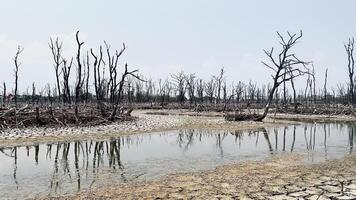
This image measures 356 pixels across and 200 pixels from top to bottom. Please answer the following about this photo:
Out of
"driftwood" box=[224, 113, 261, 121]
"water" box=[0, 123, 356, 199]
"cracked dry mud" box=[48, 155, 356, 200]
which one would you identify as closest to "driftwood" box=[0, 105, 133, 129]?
"water" box=[0, 123, 356, 199]

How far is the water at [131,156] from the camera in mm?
10797

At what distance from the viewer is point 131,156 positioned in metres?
15.4

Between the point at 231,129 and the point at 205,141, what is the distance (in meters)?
6.64

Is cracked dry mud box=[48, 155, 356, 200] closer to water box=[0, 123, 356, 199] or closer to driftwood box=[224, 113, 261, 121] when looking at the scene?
water box=[0, 123, 356, 199]

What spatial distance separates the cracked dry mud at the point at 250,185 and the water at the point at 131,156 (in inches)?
38.9

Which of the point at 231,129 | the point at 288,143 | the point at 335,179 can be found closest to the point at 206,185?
the point at 335,179

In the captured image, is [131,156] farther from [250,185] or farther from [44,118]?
[44,118]

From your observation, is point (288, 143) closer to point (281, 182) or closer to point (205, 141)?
point (205, 141)

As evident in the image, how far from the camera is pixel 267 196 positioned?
27.9 ft

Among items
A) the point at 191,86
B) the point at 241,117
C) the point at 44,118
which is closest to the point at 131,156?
the point at 44,118

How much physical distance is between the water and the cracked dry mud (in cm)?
99

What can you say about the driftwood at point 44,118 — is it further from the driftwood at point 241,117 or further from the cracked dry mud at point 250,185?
the cracked dry mud at point 250,185

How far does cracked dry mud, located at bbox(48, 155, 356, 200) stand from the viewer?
868 cm

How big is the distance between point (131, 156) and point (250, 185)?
683cm
